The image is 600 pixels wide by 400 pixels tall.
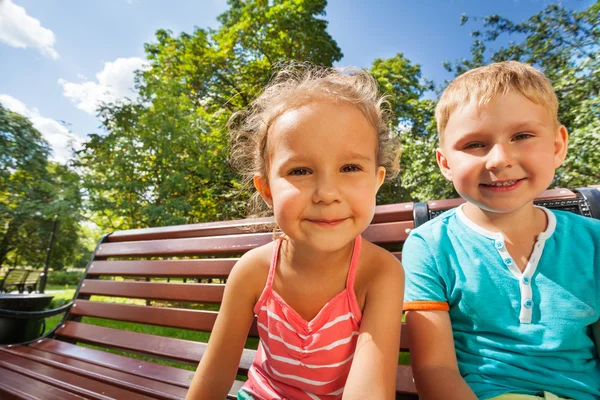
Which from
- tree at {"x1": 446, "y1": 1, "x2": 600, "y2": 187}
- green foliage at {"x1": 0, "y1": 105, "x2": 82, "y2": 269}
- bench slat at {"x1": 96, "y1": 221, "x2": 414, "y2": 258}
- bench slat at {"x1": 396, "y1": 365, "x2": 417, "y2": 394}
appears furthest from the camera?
green foliage at {"x1": 0, "y1": 105, "x2": 82, "y2": 269}

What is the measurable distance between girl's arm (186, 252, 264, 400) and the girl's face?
1.22 feet

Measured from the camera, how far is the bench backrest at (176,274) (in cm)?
192

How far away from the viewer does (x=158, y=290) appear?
2.56 metres

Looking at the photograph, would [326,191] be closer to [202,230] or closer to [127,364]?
[202,230]

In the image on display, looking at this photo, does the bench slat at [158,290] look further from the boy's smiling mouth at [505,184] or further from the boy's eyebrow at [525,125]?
the boy's eyebrow at [525,125]

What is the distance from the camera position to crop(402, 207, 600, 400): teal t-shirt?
1231mm

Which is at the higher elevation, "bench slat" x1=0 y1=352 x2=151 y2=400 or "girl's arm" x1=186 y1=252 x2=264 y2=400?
"girl's arm" x1=186 y1=252 x2=264 y2=400

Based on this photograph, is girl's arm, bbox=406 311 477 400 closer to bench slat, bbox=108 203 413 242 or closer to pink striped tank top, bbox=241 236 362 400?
pink striped tank top, bbox=241 236 362 400

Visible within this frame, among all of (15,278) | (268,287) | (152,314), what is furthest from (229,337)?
(15,278)

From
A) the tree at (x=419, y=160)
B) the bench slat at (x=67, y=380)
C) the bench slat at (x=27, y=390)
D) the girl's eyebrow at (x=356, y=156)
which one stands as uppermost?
the tree at (x=419, y=160)

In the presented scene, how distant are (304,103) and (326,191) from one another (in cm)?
A: 37

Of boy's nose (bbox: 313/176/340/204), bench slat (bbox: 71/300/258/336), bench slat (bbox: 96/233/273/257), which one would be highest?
boy's nose (bbox: 313/176/340/204)

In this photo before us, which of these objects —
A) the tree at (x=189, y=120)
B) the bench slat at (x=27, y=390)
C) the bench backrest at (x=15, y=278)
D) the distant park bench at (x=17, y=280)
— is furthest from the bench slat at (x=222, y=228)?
the bench backrest at (x=15, y=278)

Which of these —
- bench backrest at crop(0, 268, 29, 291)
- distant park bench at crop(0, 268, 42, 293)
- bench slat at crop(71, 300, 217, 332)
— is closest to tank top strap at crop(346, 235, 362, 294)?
bench slat at crop(71, 300, 217, 332)
